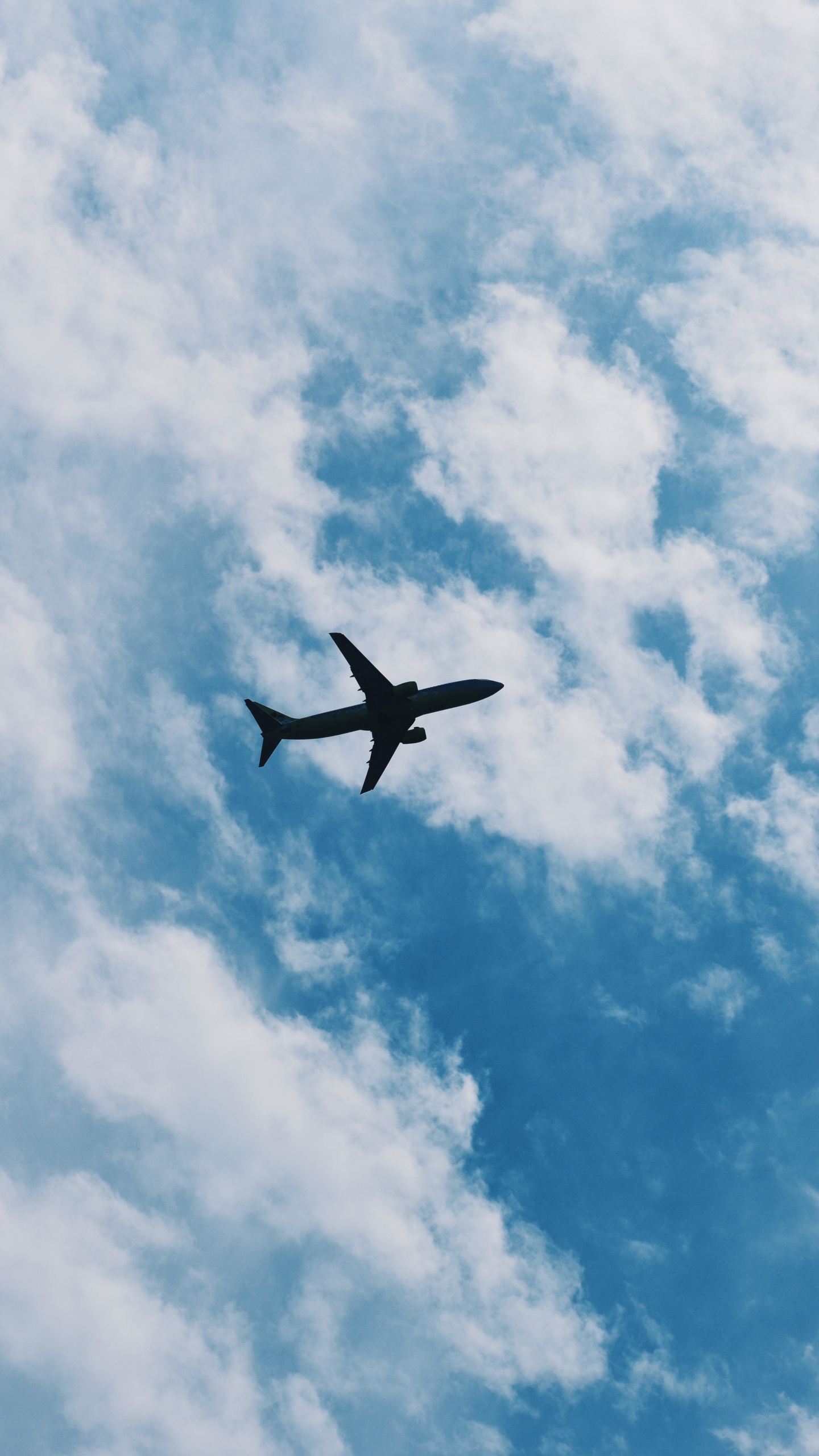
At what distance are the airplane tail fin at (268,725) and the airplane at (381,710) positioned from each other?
2012mm

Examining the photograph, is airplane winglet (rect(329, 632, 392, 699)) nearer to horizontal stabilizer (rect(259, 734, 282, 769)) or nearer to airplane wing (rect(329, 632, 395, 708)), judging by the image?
airplane wing (rect(329, 632, 395, 708))

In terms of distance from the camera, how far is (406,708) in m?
110

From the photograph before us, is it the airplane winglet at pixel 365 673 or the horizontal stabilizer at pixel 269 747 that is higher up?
the airplane winglet at pixel 365 673

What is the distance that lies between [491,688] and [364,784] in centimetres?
1752

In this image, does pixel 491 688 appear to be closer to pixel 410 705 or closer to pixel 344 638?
pixel 410 705

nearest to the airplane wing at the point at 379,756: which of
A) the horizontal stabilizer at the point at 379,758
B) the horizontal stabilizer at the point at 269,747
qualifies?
the horizontal stabilizer at the point at 379,758

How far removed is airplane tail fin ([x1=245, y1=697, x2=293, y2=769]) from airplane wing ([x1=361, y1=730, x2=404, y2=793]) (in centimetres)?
1093

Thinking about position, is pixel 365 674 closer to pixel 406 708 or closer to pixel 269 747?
pixel 406 708

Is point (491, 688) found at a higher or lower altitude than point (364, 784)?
higher

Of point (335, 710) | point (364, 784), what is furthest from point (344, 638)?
point (364, 784)

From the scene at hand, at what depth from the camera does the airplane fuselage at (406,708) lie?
110m

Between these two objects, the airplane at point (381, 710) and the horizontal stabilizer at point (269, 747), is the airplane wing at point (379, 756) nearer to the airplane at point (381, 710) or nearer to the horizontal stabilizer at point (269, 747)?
the airplane at point (381, 710)

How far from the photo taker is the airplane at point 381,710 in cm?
10944

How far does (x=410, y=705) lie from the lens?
Result: 362 feet
